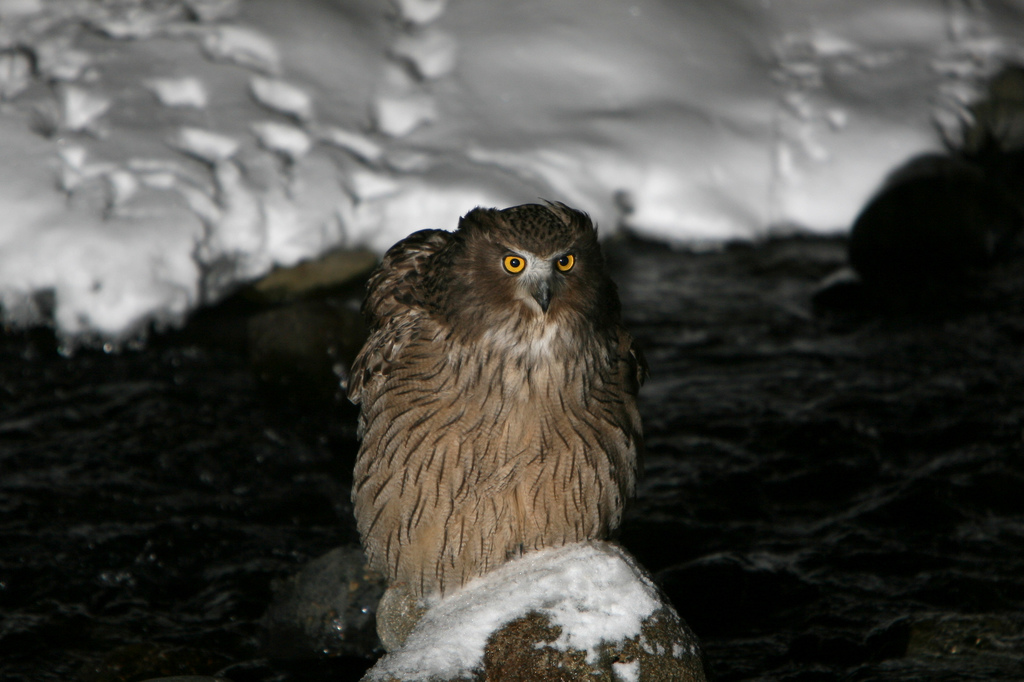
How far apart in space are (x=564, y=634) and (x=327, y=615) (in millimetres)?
1449

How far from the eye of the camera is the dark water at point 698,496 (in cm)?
452

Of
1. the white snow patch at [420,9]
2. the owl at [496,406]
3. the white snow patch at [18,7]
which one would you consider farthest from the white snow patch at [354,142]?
the owl at [496,406]

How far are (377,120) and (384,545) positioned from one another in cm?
552

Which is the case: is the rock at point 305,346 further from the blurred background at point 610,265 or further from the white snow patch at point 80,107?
the white snow patch at point 80,107

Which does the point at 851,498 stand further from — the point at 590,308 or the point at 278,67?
the point at 278,67

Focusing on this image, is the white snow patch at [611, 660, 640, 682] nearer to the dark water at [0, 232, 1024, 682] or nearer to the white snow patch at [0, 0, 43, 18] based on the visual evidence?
the dark water at [0, 232, 1024, 682]

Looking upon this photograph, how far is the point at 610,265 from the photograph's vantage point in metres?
8.41

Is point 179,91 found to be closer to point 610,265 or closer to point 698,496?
point 610,265

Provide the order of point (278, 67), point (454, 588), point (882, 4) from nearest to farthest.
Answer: point (454, 588) → point (278, 67) → point (882, 4)

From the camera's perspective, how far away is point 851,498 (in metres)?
5.70

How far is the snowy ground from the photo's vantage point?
23.6 ft

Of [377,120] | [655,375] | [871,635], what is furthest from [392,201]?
[871,635]

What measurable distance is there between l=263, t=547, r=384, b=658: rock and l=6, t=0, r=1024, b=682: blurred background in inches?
0.6

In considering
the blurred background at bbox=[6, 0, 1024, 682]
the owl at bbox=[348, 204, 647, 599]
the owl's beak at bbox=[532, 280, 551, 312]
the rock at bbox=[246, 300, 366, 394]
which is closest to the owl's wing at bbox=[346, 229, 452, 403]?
the owl at bbox=[348, 204, 647, 599]
